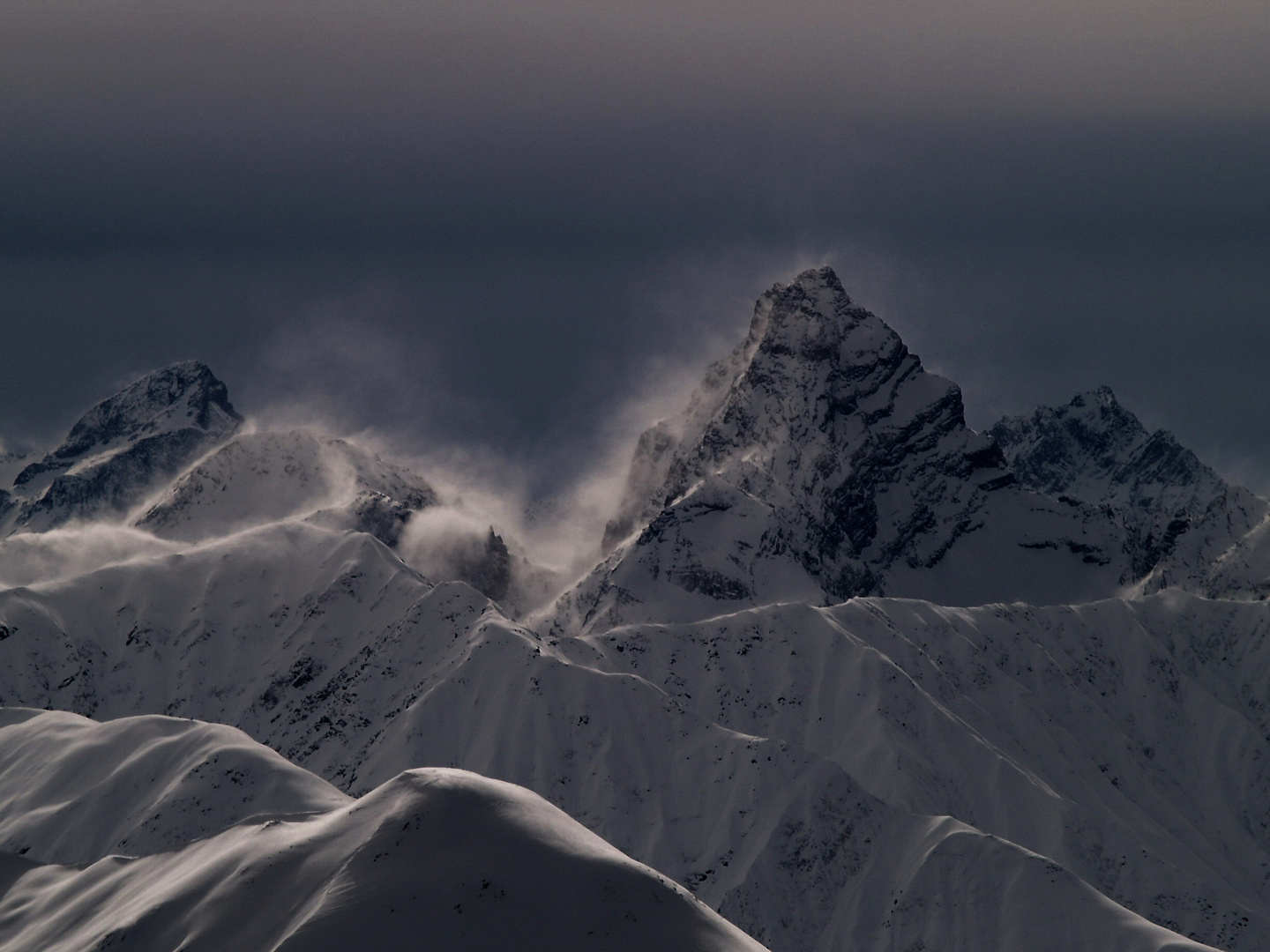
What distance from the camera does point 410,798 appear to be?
78.1 metres

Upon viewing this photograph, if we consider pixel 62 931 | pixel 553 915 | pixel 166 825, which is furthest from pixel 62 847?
pixel 553 915

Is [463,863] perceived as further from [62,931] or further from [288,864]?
[62,931]

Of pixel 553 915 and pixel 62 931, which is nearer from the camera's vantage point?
pixel 553 915

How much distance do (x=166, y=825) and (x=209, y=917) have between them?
13158 centimetres

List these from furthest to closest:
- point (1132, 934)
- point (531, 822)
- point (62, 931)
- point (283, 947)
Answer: point (1132, 934) → point (62, 931) → point (531, 822) → point (283, 947)

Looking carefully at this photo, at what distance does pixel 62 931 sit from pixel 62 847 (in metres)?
120

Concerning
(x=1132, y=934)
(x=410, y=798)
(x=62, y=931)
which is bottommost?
(x=62, y=931)

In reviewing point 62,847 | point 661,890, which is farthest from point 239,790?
point 661,890

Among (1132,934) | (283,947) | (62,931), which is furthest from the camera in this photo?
(1132,934)

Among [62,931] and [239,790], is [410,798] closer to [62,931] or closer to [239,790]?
[62,931]

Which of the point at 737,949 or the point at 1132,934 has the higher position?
the point at 1132,934

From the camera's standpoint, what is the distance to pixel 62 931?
8800 centimetres

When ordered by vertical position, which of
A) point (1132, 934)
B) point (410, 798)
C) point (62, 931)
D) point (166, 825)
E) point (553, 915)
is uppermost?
point (1132, 934)

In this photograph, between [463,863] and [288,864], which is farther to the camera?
[288,864]
